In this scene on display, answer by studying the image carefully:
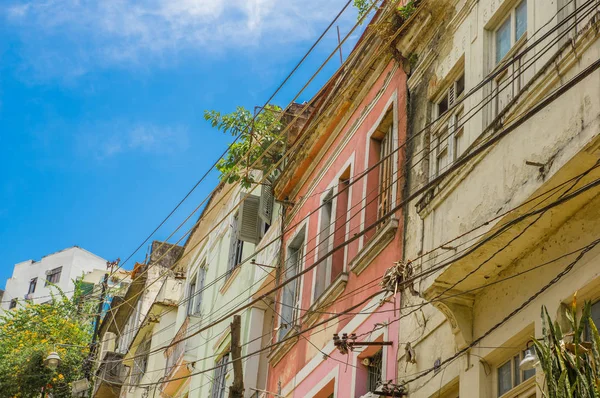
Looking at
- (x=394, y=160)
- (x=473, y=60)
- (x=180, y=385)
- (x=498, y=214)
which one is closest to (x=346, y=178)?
(x=394, y=160)

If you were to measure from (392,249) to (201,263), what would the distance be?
14149mm

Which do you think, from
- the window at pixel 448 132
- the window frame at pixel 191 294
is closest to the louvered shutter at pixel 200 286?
the window frame at pixel 191 294

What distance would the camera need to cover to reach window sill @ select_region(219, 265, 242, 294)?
21938 mm

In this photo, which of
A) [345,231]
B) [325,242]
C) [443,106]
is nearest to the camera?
[443,106]

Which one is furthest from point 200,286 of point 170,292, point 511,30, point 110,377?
point 511,30

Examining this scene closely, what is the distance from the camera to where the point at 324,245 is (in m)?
16.7

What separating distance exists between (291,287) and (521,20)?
→ 828cm

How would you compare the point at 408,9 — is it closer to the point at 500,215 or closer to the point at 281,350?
the point at 500,215

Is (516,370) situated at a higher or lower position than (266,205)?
lower

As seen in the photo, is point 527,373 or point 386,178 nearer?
point 527,373

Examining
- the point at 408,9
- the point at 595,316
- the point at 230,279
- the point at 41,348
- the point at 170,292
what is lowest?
the point at 595,316

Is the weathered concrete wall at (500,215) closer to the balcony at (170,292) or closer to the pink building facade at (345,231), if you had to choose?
the pink building facade at (345,231)

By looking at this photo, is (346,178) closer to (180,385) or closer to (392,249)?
(392,249)

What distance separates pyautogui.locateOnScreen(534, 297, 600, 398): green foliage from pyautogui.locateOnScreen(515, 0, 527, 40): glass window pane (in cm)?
442
